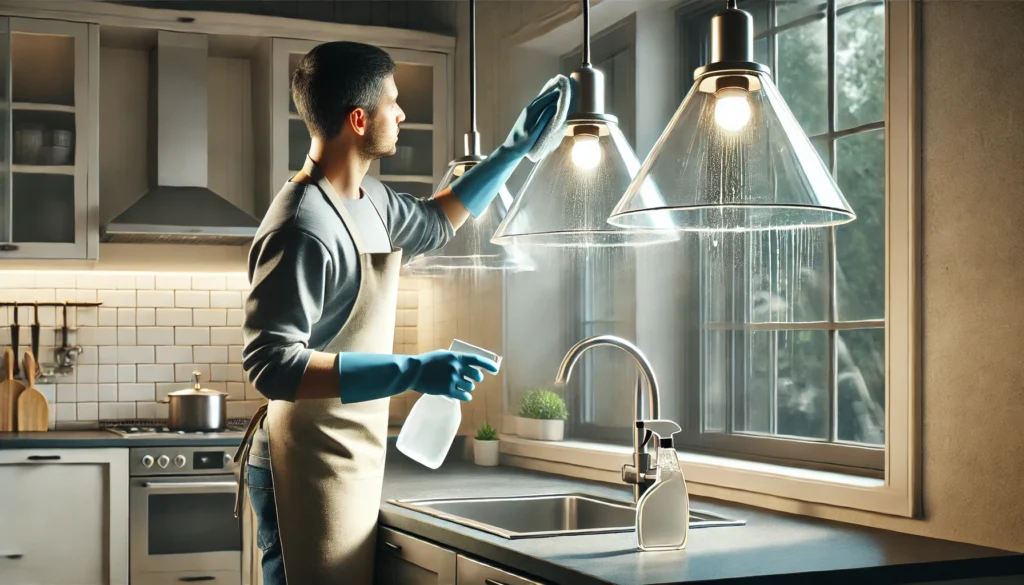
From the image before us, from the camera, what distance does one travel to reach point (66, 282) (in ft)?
15.2

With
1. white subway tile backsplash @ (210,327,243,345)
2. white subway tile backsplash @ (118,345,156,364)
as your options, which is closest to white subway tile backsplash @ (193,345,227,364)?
white subway tile backsplash @ (210,327,243,345)

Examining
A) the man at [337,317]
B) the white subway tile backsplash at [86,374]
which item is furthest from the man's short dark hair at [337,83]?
the white subway tile backsplash at [86,374]

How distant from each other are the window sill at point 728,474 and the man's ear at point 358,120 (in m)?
1.16

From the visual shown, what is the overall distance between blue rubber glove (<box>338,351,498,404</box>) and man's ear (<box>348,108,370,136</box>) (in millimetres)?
494

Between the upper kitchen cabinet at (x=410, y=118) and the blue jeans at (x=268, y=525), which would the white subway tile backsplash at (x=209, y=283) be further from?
the blue jeans at (x=268, y=525)

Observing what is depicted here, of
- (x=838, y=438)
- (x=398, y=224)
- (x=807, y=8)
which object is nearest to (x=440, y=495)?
(x=398, y=224)

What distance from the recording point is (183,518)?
411cm

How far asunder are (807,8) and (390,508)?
1638mm

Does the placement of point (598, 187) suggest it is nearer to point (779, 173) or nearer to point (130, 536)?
point (779, 173)

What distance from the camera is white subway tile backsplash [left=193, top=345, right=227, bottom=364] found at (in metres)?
4.79

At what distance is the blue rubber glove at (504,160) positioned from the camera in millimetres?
2141

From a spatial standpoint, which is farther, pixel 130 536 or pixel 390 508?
pixel 130 536

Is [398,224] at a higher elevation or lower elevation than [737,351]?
higher

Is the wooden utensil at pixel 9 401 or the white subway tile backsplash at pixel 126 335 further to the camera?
the white subway tile backsplash at pixel 126 335
